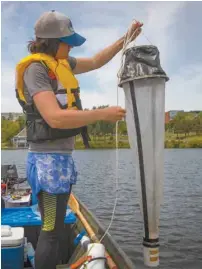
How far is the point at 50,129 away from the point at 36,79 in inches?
14.2

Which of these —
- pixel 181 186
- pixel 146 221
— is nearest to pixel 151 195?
pixel 146 221

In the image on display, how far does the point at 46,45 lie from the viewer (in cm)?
283

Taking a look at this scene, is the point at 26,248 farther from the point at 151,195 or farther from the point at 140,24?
the point at 140,24

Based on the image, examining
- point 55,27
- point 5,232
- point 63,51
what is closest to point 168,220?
point 5,232

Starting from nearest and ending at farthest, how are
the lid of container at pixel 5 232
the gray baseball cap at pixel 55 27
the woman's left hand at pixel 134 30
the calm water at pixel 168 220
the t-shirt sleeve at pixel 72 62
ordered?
the gray baseball cap at pixel 55 27, the woman's left hand at pixel 134 30, the t-shirt sleeve at pixel 72 62, the lid of container at pixel 5 232, the calm water at pixel 168 220

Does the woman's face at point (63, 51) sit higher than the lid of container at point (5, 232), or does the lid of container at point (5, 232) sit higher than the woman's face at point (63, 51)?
the woman's face at point (63, 51)

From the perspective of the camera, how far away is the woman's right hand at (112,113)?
2.54 metres

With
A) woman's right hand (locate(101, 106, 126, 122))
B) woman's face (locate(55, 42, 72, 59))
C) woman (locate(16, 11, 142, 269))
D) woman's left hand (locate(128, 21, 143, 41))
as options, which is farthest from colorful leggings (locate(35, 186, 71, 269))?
woman's left hand (locate(128, 21, 143, 41))

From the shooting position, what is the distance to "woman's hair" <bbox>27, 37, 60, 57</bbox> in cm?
280

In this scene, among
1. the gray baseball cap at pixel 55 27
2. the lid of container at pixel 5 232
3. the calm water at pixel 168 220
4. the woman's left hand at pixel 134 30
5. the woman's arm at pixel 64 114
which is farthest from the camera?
the calm water at pixel 168 220

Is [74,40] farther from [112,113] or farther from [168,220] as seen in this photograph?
[168,220]

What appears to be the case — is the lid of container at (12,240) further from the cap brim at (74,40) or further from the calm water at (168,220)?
the cap brim at (74,40)

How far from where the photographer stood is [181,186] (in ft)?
112

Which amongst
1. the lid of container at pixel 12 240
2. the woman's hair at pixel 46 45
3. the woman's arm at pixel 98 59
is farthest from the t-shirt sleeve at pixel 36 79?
the lid of container at pixel 12 240
